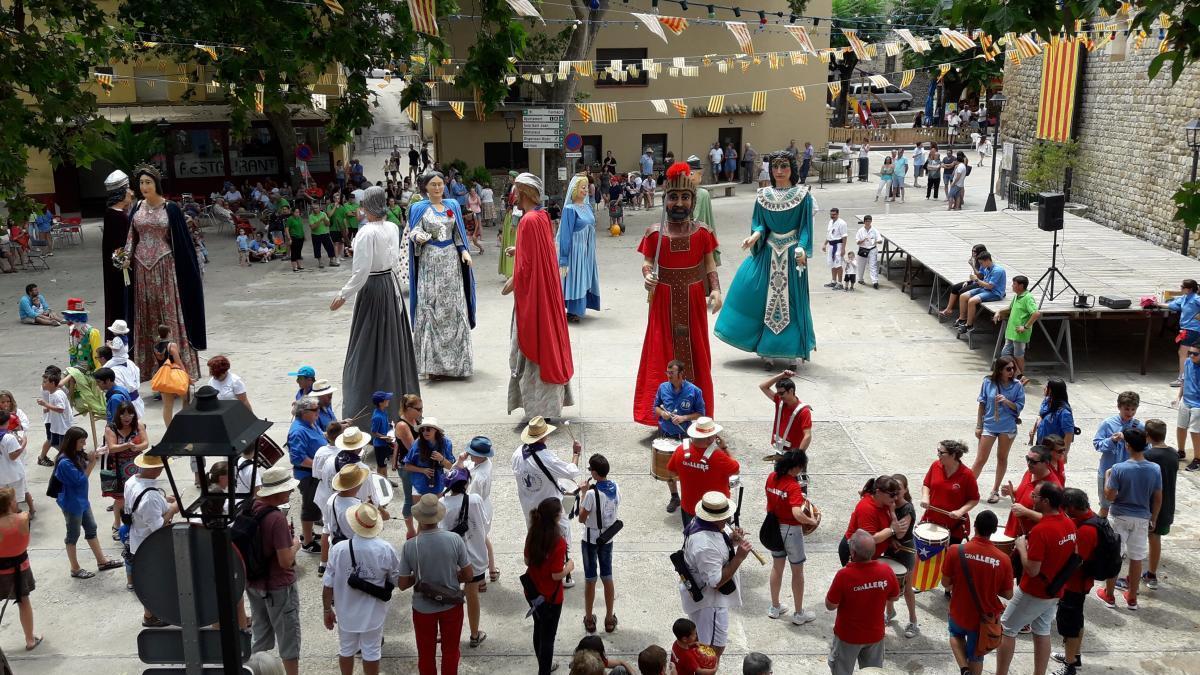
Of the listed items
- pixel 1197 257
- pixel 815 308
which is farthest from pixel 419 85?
pixel 1197 257

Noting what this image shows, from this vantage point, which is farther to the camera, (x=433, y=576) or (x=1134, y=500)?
(x=1134, y=500)

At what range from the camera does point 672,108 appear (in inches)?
1248

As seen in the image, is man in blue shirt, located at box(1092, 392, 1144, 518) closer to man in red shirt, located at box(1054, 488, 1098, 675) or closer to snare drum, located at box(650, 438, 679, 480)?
man in red shirt, located at box(1054, 488, 1098, 675)

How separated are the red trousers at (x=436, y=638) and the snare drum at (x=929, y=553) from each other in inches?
115

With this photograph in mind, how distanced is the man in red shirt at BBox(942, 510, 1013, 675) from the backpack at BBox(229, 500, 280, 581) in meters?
3.88

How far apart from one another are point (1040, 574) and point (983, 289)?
795 cm

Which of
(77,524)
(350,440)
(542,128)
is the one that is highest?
(542,128)

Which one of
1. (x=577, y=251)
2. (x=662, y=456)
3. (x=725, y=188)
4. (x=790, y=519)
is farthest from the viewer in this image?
(x=725, y=188)

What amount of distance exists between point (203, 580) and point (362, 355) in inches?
232

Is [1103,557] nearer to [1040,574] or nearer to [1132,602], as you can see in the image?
[1040,574]

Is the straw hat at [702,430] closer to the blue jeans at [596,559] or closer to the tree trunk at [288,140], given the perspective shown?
the blue jeans at [596,559]

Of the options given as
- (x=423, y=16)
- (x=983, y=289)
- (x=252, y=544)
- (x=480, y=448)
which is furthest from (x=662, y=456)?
(x=983, y=289)

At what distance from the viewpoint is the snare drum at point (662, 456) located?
823 centimetres

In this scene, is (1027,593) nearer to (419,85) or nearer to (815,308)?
(419,85)
